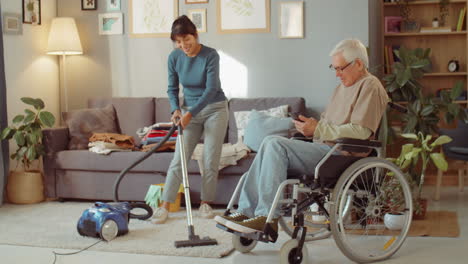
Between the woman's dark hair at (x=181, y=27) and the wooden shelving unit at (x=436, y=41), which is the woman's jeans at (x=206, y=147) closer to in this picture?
the woman's dark hair at (x=181, y=27)

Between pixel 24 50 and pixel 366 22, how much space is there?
108 inches

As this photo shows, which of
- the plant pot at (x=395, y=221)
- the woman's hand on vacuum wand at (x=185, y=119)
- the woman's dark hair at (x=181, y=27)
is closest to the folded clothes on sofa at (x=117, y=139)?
the woman's hand on vacuum wand at (x=185, y=119)

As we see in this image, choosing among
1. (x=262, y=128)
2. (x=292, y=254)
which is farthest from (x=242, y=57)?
(x=292, y=254)

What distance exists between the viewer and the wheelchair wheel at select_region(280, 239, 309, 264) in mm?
2906

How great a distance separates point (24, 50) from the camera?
5277 mm

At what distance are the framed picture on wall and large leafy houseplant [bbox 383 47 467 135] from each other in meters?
2.55

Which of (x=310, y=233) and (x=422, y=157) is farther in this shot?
(x=422, y=157)

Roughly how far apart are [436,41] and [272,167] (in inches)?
140

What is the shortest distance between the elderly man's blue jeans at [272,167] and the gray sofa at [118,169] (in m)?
1.41

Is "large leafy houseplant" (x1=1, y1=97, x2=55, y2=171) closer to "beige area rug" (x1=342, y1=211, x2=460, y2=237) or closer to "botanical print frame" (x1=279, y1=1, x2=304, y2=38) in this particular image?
"botanical print frame" (x1=279, y1=1, x2=304, y2=38)

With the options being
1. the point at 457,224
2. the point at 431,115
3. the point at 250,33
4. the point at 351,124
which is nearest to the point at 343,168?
the point at 351,124

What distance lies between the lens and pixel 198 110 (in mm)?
4094

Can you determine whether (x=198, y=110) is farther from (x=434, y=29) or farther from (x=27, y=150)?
(x=434, y=29)

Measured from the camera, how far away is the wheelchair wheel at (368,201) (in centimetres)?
297
